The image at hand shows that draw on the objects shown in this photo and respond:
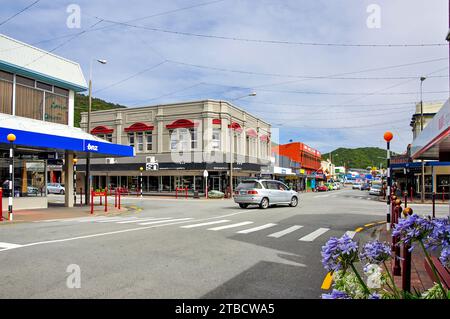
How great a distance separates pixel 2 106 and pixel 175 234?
12389 millimetres

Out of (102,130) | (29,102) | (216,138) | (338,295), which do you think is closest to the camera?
(338,295)

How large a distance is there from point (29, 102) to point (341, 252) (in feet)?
64.7

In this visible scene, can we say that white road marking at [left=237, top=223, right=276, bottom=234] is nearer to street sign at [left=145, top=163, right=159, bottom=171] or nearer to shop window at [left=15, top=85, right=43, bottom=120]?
shop window at [left=15, top=85, right=43, bottom=120]

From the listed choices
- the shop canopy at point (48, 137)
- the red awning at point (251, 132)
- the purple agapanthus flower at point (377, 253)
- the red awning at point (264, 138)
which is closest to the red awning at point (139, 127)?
the red awning at point (251, 132)

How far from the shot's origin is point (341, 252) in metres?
3.00

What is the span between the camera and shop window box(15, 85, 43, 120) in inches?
727

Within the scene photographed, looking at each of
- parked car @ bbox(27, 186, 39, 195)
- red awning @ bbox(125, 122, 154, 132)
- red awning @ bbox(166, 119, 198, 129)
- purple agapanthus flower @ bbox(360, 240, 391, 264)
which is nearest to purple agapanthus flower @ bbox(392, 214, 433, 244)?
purple agapanthus flower @ bbox(360, 240, 391, 264)

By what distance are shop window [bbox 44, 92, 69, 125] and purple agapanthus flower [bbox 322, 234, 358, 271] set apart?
2012 cm

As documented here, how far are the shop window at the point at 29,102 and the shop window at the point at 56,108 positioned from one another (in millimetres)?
378

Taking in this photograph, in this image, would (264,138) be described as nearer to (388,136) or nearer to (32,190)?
(32,190)

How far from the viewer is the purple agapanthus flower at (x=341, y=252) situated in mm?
2982

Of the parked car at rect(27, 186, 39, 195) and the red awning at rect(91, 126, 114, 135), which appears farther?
the red awning at rect(91, 126, 114, 135)

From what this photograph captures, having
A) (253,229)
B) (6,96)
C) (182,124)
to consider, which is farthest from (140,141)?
(253,229)
